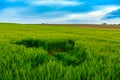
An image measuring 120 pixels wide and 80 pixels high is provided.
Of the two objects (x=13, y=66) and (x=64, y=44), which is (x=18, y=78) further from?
(x=64, y=44)

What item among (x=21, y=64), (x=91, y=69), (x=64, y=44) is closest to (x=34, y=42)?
(x=64, y=44)

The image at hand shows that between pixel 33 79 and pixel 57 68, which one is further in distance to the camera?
pixel 57 68

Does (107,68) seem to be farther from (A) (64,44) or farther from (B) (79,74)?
(A) (64,44)

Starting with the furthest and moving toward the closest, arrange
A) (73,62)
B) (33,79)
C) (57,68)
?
(73,62)
(57,68)
(33,79)

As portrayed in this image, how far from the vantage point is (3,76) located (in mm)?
2771

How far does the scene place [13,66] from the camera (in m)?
3.14

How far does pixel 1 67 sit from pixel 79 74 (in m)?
1.03

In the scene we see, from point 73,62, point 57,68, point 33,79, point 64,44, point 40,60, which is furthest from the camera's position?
point 64,44

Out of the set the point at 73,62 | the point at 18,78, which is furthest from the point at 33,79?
the point at 73,62

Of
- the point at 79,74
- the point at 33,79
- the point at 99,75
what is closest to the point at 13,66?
the point at 33,79

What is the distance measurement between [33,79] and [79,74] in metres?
0.50

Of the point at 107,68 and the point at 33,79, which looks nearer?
the point at 33,79

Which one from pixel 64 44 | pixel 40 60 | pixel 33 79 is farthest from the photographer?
pixel 64 44

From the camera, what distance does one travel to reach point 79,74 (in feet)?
9.09
